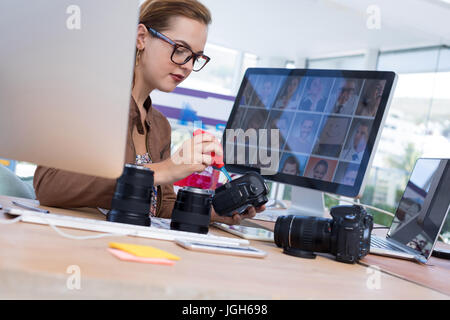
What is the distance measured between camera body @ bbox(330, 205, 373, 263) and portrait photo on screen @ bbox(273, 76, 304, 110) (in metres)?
0.68

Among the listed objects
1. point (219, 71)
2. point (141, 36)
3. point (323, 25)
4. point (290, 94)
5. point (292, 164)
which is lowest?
point (292, 164)

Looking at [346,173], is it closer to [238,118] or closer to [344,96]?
[344,96]

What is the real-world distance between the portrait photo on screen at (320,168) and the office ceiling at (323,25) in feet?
12.9

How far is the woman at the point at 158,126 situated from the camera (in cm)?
117

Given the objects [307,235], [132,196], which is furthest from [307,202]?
[132,196]

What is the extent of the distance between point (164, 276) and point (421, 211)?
951mm

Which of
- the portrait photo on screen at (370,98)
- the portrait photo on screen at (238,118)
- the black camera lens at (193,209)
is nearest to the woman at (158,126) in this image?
the black camera lens at (193,209)

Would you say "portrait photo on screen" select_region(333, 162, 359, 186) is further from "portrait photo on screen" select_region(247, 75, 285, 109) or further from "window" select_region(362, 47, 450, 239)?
"window" select_region(362, 47, 450, 239)

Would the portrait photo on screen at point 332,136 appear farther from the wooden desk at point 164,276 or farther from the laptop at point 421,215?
the wooden desk at point 164,276

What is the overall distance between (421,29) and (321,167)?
537 centimetres

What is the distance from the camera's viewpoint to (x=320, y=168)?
1.49 metres

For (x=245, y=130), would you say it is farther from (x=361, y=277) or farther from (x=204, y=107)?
(x=204, y=107)

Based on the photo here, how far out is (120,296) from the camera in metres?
0.56

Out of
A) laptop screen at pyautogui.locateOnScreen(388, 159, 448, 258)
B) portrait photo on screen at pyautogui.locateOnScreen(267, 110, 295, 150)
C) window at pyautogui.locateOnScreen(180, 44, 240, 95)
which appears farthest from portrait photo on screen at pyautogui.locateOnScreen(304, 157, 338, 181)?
window at pyautogui.locateOnScreen(180, 44, 240, 95)
